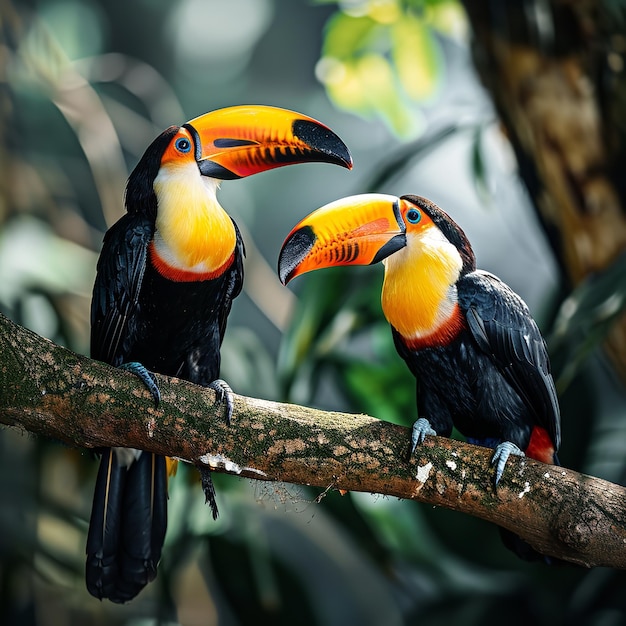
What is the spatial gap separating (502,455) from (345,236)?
0.54 metres

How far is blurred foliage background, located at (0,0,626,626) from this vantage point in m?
2.44

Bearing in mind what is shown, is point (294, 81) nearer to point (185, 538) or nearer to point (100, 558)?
point (185, 538)

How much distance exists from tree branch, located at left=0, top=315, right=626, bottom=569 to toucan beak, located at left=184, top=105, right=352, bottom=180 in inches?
18.5

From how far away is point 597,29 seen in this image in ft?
7.89

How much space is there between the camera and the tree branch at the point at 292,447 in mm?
1506

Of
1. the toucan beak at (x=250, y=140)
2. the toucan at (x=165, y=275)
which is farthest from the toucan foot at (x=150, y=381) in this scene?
the toucan beak at (x=250, y=140)

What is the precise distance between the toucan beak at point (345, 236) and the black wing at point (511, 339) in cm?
19

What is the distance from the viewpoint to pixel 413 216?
5.68 ft

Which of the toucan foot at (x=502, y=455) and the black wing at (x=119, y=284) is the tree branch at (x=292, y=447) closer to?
the toucan foot at (x=502, y=455)

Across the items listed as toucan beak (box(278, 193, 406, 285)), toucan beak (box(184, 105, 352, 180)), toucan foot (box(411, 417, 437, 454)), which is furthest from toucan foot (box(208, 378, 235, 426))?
toucan beak (box(184, 105, 352, 180))

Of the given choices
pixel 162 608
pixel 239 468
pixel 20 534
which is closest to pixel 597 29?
pixel 239 468

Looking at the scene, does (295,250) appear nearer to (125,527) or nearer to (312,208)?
(125,527)

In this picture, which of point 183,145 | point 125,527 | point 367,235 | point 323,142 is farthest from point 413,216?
point 125,527

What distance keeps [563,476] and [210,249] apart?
0.84 m
